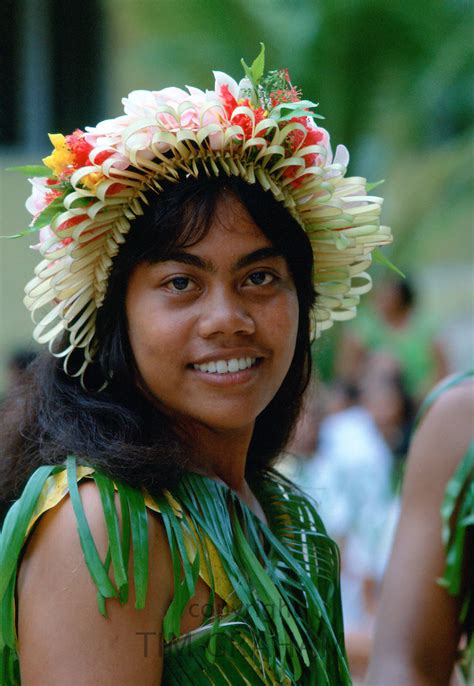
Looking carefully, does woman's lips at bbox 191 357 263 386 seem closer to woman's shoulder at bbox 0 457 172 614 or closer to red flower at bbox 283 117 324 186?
woman's shoulder at bbox 0 457 172 614

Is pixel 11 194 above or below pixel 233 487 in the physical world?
above

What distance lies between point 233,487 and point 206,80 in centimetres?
828

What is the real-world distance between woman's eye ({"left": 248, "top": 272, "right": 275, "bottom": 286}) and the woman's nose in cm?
7

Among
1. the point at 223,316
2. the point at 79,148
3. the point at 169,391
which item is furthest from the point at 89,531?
the point at 79,148

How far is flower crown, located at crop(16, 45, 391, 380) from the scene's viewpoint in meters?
2.11

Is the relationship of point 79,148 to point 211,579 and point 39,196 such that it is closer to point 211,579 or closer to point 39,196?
point 39,196

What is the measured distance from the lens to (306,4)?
9.84m

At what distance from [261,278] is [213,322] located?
0.61 ft

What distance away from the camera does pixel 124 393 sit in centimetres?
225

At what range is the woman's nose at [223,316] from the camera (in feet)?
6.94

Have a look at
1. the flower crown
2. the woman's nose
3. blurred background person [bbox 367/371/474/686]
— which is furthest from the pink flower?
blurred background person [bbox 367/371/474/686]

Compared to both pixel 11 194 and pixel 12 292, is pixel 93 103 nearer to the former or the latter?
pixel 11 194

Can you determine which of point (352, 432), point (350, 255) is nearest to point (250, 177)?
point (350, 255)

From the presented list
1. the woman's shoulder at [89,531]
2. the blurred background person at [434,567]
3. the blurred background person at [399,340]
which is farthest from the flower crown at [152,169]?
the blurred background person at [399,340]
